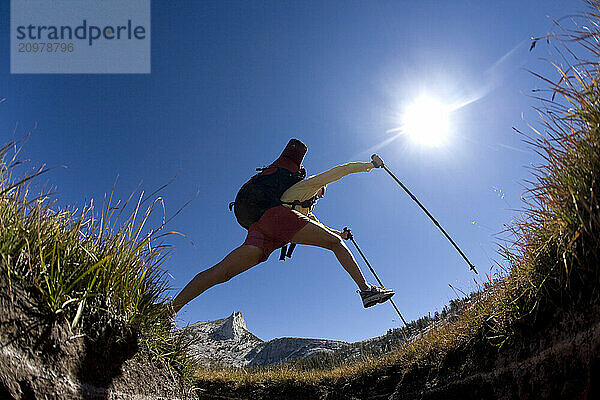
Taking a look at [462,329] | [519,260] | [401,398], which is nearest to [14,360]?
[519,260]

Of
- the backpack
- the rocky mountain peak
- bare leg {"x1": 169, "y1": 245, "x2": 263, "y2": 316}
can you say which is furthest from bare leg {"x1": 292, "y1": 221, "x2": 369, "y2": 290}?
the rocky mountain peak

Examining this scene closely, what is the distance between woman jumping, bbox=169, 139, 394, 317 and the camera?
3596 mm

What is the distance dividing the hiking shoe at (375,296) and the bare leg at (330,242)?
128mm

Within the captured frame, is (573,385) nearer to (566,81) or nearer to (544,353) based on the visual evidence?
(544,353)

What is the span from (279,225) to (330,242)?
57 cm

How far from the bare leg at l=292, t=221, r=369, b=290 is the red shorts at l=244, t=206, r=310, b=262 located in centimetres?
8

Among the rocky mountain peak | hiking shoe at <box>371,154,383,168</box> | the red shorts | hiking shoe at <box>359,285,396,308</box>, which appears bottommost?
the rocky mountain peak

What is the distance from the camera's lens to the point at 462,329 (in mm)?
3289

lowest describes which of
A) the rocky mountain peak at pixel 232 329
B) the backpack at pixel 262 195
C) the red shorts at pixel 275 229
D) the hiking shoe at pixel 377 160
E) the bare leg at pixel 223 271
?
the rocky mountain peak at pixel 232 329

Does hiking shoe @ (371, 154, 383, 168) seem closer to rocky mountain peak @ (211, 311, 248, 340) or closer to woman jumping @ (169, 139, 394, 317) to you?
woman jumping @ (169, 139, 394, 317)

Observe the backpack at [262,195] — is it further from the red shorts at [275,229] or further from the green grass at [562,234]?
the green grass at [562,234]

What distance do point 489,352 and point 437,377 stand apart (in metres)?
0.93

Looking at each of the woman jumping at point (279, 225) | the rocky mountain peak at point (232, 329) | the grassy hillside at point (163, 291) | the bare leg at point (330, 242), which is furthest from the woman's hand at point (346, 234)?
the rocky mountain peak at point (232, 329)

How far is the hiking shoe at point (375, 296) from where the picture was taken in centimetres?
352
